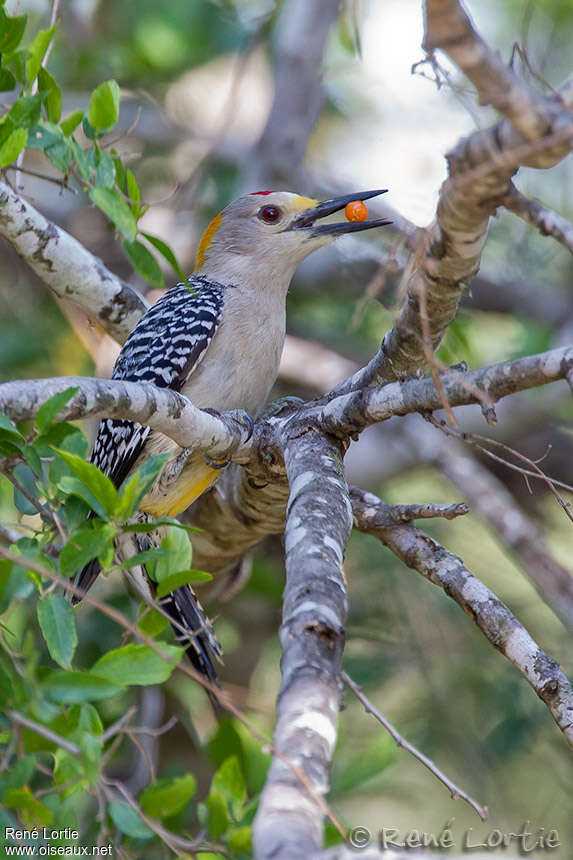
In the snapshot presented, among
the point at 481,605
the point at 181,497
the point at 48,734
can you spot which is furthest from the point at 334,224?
the point at 48,734

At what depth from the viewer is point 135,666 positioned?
2.32 meters

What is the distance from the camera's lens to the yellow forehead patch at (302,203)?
16.6 feet

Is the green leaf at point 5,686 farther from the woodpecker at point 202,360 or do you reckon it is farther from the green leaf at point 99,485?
the woodpecker at point 202,360

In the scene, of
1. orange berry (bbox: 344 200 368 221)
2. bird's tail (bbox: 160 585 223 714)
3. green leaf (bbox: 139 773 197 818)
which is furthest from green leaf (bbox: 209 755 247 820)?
orange berry (bbox: 344 200 368 221)

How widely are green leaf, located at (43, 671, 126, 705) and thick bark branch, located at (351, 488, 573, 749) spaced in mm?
1331

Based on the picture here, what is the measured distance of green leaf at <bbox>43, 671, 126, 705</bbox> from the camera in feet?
6.72

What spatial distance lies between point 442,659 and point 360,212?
286cm

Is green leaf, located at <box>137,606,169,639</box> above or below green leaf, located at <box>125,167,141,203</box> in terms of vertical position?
below

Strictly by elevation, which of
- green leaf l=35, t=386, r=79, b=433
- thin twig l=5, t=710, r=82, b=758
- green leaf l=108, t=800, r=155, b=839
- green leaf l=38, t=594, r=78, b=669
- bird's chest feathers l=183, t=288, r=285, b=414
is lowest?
green leaf l=108, t=800, r=155, b=839

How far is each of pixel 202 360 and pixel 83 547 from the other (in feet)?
7.30

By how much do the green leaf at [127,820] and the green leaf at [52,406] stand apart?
0.94 meters

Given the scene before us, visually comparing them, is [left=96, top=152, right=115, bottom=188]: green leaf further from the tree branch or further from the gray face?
the gray face

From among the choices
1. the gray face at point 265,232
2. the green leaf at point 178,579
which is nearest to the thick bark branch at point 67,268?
the gray face at point 265,232

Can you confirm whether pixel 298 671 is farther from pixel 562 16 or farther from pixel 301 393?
pixel 562 16
